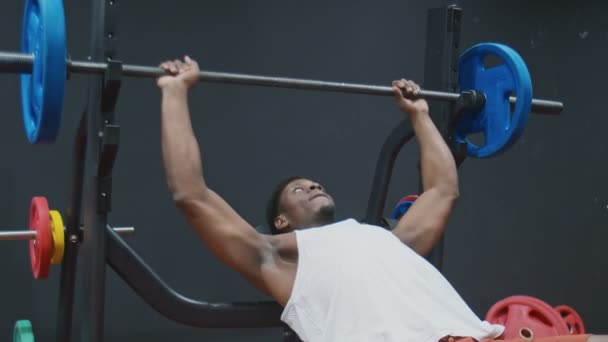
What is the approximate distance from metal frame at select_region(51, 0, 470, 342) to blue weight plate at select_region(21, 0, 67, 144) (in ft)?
0.44

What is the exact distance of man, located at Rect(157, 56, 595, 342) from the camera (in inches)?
68.1

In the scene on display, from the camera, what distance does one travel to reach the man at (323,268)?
1.73 metres

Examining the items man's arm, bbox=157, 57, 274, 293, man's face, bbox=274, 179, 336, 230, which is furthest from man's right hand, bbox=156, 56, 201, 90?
man's face, bbox=274, 179, 336, 230

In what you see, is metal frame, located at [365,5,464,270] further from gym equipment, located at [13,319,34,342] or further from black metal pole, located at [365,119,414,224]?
gym equipment, located at [13,319,34,342]

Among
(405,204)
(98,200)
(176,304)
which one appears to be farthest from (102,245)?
(405,204)

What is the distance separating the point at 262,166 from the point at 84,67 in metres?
1.29

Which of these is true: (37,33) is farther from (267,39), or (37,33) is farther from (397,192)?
(397,192)

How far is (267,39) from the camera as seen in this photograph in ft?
9.73

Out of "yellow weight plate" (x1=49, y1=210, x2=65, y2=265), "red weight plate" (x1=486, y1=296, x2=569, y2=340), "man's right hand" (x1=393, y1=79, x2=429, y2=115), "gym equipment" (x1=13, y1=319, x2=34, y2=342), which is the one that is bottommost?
"red weight plate" (x1=486, y1=296, x2=569, y2=340)

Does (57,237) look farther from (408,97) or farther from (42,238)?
(408,97)

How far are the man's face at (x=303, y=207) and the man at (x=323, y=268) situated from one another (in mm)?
132

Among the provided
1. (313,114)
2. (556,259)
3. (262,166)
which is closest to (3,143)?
(262,166)

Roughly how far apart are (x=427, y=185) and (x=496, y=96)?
328 millimetres

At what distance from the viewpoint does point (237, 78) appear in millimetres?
1874
